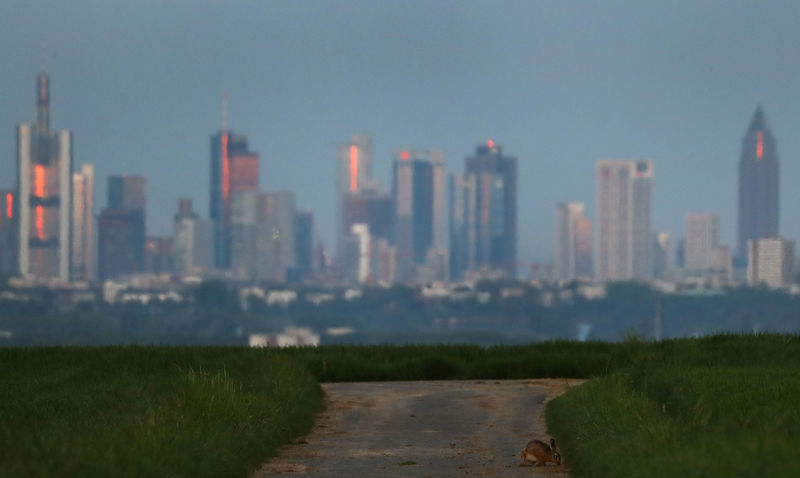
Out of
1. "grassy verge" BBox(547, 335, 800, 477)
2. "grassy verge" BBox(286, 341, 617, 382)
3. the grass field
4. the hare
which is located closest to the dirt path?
the hare

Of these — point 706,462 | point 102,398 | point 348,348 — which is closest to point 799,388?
point 706,462

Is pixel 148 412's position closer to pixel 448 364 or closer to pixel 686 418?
pixel 686 418

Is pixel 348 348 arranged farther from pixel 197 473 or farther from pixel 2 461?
pixel 2 461

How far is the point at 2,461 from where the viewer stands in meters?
13.1

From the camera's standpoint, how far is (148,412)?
18344 millimetres

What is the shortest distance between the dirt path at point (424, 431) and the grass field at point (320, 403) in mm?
537

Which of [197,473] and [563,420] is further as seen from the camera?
[563,420]

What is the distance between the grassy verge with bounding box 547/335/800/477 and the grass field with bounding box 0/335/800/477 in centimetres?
4

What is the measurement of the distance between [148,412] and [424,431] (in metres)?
5.66

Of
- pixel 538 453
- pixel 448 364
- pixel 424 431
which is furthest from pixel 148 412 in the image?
pixel 448 364

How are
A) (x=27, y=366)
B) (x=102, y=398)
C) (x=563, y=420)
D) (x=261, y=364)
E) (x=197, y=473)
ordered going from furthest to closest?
(x=27, y=366) → (x=261, y=364) → (x=102, y=398) → (x=563, y=420) → (x=197, y=473)

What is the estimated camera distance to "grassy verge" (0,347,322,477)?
14.6 m

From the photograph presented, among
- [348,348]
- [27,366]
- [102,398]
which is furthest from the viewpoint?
[348,348]

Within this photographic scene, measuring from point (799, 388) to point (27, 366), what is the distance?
64.6 ft
